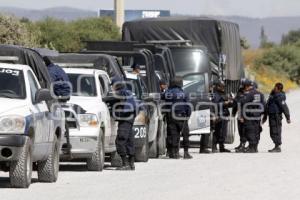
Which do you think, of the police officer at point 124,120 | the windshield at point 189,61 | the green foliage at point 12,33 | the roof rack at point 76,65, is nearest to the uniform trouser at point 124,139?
the police officer at point 124,120

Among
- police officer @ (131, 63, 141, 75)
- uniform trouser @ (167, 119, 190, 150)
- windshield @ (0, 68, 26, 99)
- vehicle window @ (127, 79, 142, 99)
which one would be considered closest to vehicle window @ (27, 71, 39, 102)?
windshield @ (0, 68, 26, 99)

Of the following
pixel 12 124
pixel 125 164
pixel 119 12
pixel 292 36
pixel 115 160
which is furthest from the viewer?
pixel 292 36

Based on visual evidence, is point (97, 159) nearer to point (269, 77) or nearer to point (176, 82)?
point (176, 82)

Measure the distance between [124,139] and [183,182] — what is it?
2.72 metres

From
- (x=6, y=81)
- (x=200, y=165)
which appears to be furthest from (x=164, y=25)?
(x=6, y=81)

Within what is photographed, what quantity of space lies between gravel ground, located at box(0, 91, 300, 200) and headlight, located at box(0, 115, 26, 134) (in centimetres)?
81

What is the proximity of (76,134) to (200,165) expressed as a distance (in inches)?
136

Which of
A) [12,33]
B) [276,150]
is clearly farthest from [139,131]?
[12,33]

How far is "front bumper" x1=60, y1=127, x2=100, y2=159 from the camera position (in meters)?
18.1

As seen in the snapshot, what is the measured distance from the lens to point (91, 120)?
18.4 meters

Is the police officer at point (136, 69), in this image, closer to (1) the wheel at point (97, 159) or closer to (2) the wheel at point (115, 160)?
(2) the wheel at point (115, 160)

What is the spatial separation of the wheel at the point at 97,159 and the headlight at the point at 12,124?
3.86m

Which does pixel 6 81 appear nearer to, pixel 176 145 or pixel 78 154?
pixel 78 154

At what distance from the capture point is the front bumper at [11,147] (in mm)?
14500
